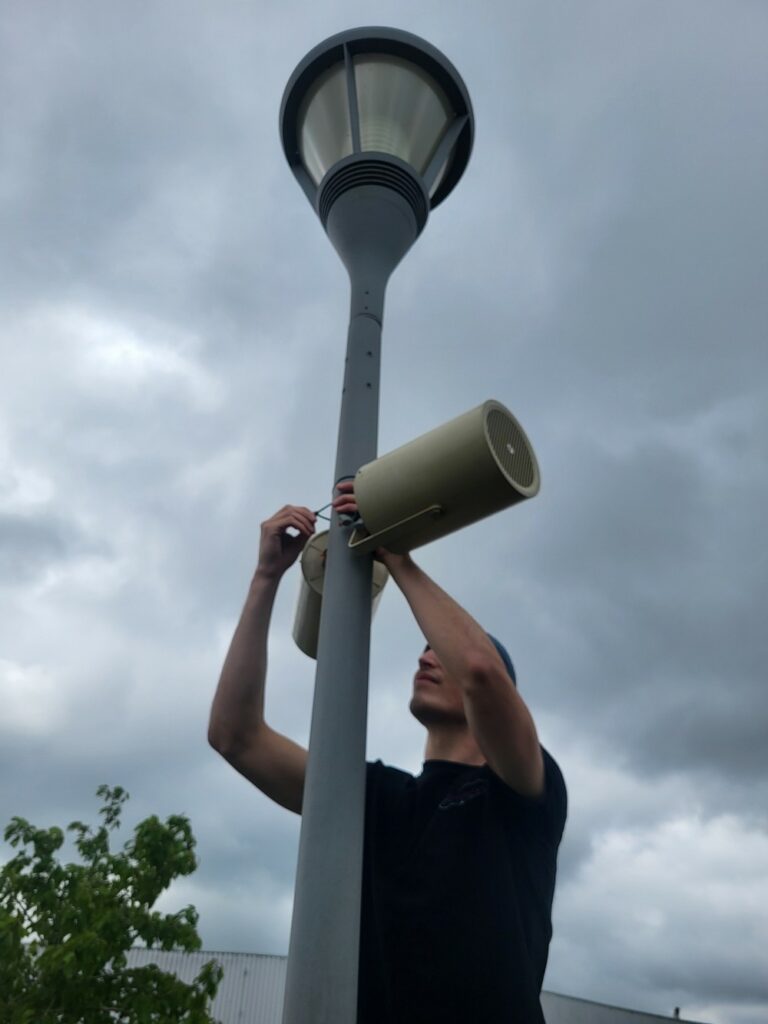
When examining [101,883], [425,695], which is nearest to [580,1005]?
[101,883]

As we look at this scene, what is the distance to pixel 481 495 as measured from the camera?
271 centimetres

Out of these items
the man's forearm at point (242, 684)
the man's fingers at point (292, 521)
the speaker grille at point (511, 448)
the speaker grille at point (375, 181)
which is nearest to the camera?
the speaker grille at point (511, 448)

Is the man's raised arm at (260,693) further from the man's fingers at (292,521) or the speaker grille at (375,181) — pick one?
the speaker grille at (375,181)

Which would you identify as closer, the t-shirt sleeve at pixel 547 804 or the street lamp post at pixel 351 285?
the street lamp post at pixel 351 285

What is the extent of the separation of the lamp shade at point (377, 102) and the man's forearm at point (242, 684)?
205 cm

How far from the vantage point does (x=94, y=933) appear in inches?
418

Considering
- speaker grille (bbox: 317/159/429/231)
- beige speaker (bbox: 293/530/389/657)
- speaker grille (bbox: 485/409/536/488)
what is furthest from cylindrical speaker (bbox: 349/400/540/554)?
speaker grille (bbox: 317/159/429/231)

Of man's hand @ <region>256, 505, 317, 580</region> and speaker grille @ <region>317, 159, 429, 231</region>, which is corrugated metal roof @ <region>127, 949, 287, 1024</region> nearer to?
man's hand @ <region>256, 505, 317, 580</region>

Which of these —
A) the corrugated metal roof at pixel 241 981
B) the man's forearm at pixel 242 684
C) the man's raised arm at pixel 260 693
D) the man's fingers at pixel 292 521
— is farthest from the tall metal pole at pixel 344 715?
the corrugated metal roof at pixel 241 981

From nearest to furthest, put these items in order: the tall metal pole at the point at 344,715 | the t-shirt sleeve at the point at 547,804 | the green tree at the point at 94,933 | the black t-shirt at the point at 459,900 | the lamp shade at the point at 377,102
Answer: the tall metal pole at the point at 344,715, the black t-shirt at the point at 459,900, the t-shirt sleeve at the point at 547,804, the lamp shade at the point at 377,102, the green tree at the point at 94,933

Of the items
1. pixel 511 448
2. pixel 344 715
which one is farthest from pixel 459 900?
pixel 511 448

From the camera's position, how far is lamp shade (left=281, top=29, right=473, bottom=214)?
13.1ft

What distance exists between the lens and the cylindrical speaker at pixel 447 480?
267 cm

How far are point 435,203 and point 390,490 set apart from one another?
103 inches
